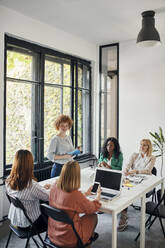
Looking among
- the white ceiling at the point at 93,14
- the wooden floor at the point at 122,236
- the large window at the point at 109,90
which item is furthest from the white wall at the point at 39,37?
the wooden floor at the point at 122,236

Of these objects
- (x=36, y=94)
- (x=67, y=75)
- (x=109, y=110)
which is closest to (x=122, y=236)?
(x=36, y=94)

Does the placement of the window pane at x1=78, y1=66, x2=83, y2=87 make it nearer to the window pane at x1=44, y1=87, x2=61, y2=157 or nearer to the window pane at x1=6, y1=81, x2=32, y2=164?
the window pane at x1=44, y1=87, x2=61, y2=157

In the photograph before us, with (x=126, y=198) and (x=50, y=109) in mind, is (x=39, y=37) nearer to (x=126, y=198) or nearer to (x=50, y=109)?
(x=50, y=109)

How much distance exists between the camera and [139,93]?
5.07 m

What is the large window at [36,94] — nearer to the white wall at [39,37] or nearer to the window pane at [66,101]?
the window pane at [66,101]

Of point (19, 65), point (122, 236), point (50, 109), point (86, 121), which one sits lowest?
point (122, 236)

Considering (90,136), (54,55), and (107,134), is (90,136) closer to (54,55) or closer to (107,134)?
(107,134)

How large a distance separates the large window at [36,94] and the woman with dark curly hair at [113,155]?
3.74ft

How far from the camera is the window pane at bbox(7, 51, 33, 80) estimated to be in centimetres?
396

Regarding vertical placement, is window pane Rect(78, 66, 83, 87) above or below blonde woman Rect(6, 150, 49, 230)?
above

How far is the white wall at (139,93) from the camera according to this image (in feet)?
15.9

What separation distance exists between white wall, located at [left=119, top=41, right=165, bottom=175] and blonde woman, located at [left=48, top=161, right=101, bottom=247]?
290 centimetres

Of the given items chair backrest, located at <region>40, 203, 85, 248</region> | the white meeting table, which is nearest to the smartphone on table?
the white meeting table

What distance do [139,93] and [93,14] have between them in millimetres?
1856
